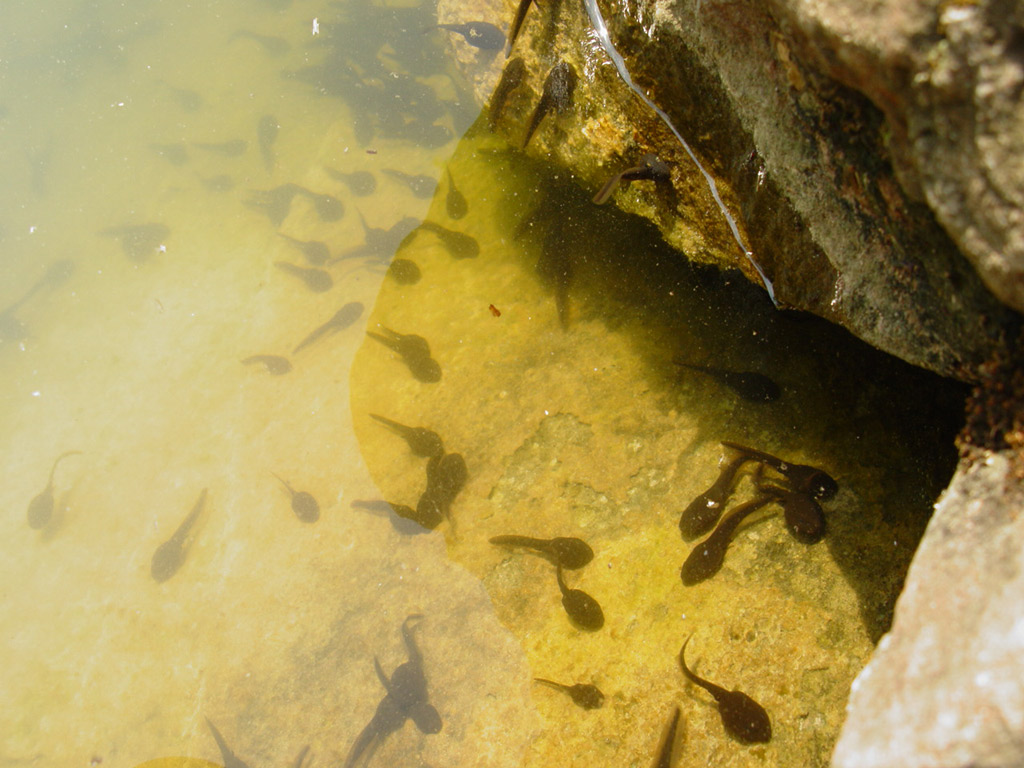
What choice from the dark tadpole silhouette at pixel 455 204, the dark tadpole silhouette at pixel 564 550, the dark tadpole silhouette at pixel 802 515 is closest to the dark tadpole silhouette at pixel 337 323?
the dark tadpole silhouette at pixel 455 204

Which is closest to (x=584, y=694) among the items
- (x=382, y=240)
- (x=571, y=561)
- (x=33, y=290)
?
(x=571, y=561)

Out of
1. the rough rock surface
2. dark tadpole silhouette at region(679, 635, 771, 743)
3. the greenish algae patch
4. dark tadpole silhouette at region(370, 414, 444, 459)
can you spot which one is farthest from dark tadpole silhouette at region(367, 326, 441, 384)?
dark tadpole silhouette at region(679, 635, 771, 743)

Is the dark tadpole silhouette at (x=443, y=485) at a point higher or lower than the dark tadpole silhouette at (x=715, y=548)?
lower

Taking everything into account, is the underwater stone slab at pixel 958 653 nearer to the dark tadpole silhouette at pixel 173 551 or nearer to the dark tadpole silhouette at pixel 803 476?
the dark tadpole silhouette at pixel 803 476

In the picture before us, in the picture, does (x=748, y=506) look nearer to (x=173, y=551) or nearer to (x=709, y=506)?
(x=709, y=506)

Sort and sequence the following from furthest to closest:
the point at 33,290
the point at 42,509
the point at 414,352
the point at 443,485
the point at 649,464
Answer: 1. the point at 33,290
2. the point at 42,509
3. the point at 414,352
4. the point at 443,485
5. the point at 649,464

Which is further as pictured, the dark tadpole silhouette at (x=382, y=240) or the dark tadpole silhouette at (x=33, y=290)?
the dark tadpole silhouette at (x=33, y=290)
